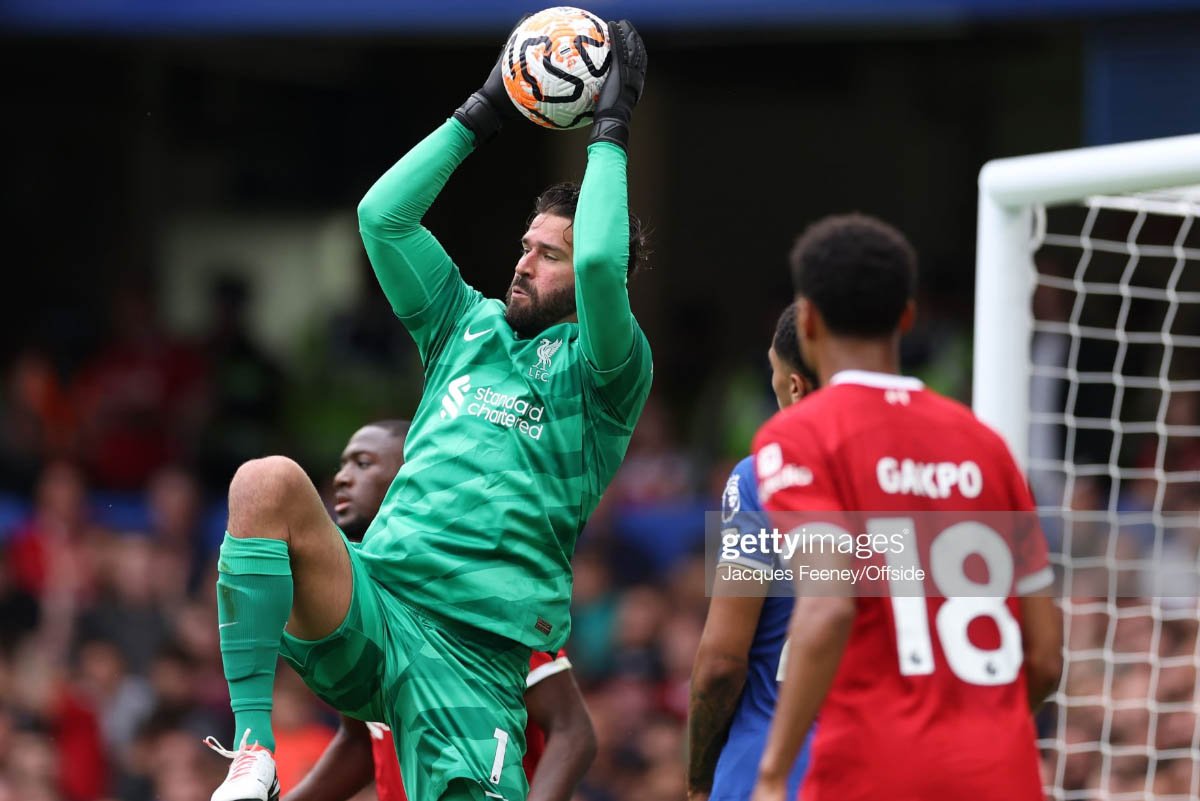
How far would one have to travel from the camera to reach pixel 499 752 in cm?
432

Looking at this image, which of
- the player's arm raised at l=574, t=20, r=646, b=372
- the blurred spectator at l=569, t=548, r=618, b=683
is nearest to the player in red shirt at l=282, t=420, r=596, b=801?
the player's arm raised at l=574, t=20, r=646, b=372

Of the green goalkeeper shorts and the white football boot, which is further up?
the green goalkeeper shorts

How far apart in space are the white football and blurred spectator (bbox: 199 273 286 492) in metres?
7.10

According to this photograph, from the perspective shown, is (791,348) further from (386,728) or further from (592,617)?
(592,617)

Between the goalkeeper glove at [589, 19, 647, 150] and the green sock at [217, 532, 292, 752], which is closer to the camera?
the green sock at [217, 532, 292, 752]

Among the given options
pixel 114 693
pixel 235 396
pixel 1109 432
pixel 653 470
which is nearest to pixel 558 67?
pixel 1109 432

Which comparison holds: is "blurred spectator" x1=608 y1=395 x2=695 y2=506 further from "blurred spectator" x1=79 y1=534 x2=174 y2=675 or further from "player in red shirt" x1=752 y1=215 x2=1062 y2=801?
"player in red shirt" x1=752 y1=215 x2=1062 y2=801

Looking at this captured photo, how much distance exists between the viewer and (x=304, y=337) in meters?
13.1

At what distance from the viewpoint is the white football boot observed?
3848mm

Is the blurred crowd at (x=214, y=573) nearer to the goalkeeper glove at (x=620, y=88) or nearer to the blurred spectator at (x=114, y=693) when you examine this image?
the blurred spectator at (x=114, y=693)

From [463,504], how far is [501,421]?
24 centimetres

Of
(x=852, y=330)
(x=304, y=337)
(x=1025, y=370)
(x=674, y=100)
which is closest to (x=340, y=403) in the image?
(x=304, y=337)

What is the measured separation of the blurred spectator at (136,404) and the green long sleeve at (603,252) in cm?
760

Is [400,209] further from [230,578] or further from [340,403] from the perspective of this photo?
[340,403]
